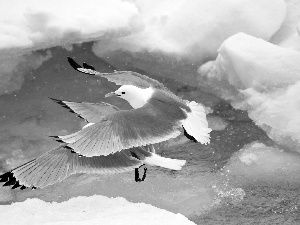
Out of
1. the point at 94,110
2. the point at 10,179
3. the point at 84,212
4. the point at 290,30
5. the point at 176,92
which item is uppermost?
the point at 290,30

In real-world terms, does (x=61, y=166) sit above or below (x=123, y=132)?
below

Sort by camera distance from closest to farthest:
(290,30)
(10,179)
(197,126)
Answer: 1. (10,179)
2. (197,126)
3. (290,30)

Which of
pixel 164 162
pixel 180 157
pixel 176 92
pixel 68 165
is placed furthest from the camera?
pixel 176 92

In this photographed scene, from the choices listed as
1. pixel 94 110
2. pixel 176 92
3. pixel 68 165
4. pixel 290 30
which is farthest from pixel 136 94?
pixel 290 30

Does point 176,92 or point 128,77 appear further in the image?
point 176,92

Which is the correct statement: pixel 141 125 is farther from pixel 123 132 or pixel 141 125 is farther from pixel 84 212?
pixel 84 212

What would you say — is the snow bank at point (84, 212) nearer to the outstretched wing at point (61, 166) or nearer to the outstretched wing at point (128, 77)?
the outstretched wing at point (61, 166)
